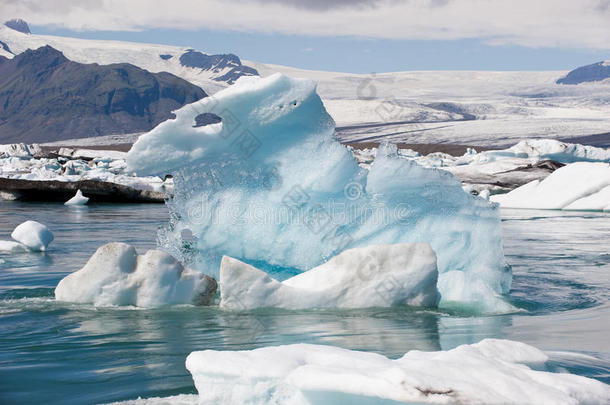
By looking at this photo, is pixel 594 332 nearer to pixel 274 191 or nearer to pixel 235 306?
pixel 235 306

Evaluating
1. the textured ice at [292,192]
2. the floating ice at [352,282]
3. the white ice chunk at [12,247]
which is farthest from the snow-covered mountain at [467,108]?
the floating ice at [352,282]

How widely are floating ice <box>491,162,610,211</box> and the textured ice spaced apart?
45.1 feet

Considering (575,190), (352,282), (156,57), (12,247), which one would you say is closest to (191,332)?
(352,282)

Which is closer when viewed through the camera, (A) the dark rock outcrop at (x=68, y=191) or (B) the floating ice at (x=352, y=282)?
(B) the floating ice at (x=352, y=282)

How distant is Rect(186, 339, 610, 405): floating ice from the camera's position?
2.49 m

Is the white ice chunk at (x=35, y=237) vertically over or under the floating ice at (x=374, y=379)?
under

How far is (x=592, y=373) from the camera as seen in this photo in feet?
12.1

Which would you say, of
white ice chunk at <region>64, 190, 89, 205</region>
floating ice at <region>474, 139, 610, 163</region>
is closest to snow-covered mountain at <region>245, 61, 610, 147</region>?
floating ice at <region>474, 139, 610, 163</region>

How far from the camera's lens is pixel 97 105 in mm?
186375

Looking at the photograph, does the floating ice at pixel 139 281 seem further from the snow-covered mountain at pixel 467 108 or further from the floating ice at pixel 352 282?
the snow-covered mountain at pixel 467 108

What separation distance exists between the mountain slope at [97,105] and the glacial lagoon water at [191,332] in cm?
16687

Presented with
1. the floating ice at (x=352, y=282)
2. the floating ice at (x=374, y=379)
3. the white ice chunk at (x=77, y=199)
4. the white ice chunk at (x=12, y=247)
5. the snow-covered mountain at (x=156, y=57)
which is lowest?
the white ice chunk at (x=77, y=199)

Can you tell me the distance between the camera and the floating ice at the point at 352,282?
562cm

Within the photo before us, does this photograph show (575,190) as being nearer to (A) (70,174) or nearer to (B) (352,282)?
(B) (352,282)
